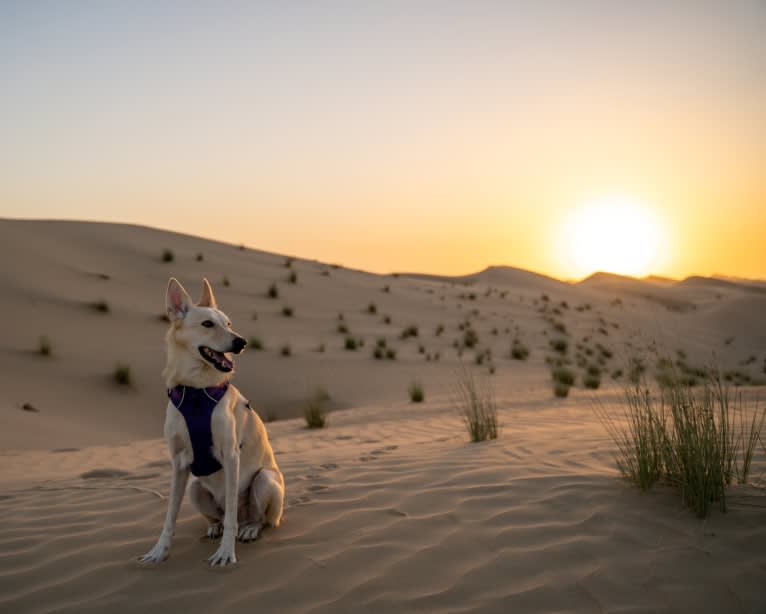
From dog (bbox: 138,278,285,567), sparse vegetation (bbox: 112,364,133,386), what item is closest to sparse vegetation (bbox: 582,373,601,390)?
sparse vegetation (bbox: 112,364,133,386)

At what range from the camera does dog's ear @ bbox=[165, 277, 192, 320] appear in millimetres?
3274

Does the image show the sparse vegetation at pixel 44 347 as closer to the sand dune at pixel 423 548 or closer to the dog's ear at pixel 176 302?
the sand dune at pixel 423 548

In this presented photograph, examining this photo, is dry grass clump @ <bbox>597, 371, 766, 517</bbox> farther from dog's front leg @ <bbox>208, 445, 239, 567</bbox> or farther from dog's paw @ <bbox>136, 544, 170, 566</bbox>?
dog's paw @ <bbox>136, 544, 170, 566</bbox>

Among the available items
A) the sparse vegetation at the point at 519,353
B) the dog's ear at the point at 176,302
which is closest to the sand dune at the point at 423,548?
the dog's ear at the point at 176,302

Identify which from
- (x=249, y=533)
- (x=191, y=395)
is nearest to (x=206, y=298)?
(x=191, y=395)

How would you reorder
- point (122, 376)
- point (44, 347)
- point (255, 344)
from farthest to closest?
point (255, 344) < point (44, 347) < point (122, 376)

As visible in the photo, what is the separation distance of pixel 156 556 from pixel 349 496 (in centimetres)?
143

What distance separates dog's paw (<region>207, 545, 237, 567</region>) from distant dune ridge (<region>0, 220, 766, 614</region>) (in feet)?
0.21

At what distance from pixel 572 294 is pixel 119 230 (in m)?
34.1

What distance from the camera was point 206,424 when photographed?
10.2 ft

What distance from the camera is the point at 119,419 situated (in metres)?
10.3

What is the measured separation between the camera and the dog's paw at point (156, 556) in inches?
→ 127

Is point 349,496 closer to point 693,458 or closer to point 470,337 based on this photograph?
point 693,458

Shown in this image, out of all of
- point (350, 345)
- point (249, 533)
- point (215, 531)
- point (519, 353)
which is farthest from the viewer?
point (519, 353)
